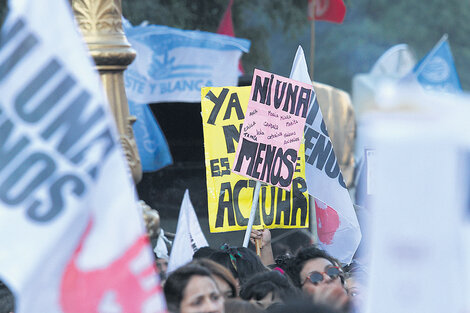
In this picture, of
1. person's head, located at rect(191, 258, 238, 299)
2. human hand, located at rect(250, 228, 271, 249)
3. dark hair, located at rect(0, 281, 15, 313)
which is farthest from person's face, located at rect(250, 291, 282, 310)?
human hand, located at rect(250, 228, 271, 249)

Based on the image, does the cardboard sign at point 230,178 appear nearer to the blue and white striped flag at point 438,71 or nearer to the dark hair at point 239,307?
the dark hair at point 239,307

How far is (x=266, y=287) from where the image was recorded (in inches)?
174

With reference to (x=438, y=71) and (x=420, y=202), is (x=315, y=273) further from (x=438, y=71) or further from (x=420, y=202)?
(x=438, y=71)

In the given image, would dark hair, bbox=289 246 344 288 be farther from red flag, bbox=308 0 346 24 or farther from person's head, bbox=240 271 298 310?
red flag, bbox=308 0 346 24

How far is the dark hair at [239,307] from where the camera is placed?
3937mm

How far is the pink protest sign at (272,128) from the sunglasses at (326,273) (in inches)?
35.6

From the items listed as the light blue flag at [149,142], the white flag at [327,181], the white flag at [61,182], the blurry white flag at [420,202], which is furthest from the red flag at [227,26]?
the blurry white flag at [420,202]

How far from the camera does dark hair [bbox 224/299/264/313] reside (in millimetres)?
3937

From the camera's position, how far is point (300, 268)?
509 centimetres

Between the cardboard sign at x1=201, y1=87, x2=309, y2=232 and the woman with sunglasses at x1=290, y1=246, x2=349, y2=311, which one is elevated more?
the cardboard sign at x1=201, y1=87, x2=309, y2=232

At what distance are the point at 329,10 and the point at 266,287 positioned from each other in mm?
8385

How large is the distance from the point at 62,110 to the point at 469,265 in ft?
3.83

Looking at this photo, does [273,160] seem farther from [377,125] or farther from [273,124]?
[377,125]

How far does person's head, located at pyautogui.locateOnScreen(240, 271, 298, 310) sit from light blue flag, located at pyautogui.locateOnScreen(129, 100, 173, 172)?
19.3 feet
